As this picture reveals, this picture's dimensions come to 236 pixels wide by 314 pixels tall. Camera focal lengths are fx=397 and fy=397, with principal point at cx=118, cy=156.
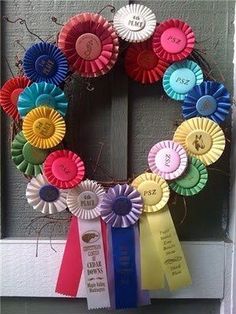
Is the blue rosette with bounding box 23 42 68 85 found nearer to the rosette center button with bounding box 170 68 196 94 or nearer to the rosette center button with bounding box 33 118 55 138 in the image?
the rosette center button with bounding box 33 118 55 138

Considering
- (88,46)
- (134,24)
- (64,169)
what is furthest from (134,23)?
(64,169)

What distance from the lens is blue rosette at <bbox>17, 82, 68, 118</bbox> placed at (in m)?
0.77

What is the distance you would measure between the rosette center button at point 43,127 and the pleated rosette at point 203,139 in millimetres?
258

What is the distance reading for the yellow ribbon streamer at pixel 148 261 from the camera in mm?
812

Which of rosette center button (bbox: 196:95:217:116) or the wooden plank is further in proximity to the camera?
the wooden plank

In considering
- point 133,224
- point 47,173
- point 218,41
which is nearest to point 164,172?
point 133,224

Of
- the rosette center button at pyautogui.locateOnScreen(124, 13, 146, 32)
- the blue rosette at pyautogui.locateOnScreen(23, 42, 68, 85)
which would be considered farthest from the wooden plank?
the rosette center button at pyautogui.locateOnScreen(124, 13, 146, 32)

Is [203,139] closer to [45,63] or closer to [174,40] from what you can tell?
[174,40]

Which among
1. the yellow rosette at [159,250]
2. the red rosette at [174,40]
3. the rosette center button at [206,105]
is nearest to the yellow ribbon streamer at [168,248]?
the yellow rosette at [159,250]

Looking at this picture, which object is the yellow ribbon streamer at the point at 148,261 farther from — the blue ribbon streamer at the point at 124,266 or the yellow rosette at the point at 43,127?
the yellow rosette at the point at 43,127

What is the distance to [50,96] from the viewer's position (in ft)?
2.53

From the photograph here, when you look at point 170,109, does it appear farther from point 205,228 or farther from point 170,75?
point 205,228

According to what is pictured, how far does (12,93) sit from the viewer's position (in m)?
0.80

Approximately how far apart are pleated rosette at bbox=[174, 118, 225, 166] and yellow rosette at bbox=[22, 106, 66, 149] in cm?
24
